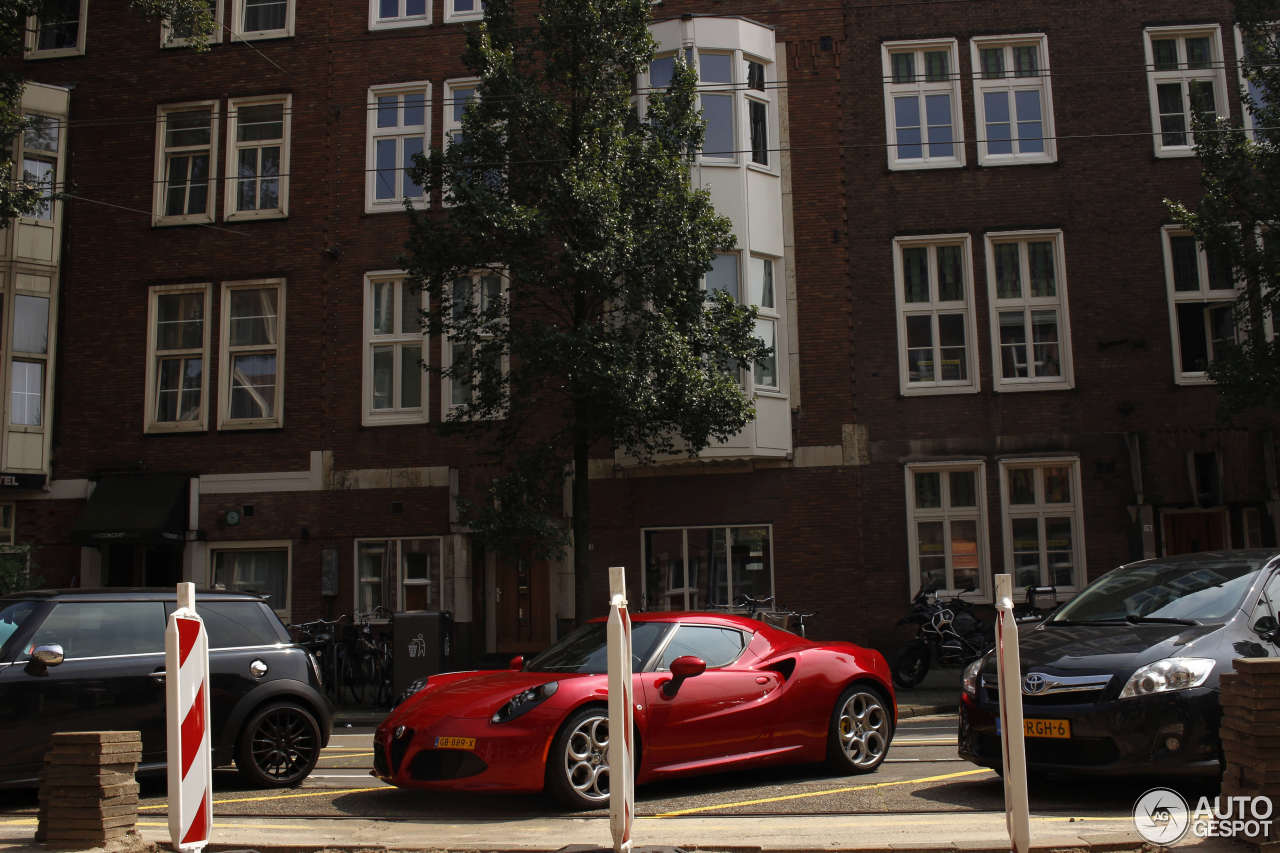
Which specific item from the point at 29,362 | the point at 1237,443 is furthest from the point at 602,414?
the point at 29,362

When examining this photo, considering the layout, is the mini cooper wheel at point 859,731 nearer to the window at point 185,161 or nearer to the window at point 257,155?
the window at point 257,155

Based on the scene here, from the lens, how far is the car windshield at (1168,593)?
27.1 ft

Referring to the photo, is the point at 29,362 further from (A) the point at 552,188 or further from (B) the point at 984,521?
(B) the point at 984,521

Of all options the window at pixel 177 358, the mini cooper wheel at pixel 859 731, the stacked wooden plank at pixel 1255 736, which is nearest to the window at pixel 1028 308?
the mini cooper wheel at pixel 859 731

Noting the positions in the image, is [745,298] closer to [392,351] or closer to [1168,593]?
[392,351]

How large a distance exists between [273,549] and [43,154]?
8.92 meters

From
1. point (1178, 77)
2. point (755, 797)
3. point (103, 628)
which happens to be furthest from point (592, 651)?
point (1178, 77)

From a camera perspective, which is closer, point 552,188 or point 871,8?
point 552,188

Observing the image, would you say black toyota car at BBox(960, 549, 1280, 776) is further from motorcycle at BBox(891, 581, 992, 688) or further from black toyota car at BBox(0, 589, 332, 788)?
motorcycle at BBox(891, 581, 992, 688)

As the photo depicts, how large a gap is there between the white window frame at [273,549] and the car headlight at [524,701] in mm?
14755

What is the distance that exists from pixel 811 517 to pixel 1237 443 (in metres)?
7.20

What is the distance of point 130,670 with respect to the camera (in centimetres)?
938

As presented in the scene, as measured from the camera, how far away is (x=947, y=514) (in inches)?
808

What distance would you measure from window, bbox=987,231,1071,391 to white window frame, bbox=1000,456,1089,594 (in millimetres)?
1385
